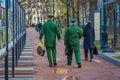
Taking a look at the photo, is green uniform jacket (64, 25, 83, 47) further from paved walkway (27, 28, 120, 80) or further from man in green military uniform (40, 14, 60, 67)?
paved walkway (27, 28, 120, 80)

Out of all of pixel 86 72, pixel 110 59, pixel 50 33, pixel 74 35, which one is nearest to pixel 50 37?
pixel 50 33

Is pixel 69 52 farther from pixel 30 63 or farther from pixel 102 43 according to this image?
pixel 102 43

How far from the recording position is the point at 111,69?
15.5 m

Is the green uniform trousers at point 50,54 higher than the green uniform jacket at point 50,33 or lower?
lower

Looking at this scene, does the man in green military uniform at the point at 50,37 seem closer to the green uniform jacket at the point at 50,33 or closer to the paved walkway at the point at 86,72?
the green uniform jacket at the point at 50,33

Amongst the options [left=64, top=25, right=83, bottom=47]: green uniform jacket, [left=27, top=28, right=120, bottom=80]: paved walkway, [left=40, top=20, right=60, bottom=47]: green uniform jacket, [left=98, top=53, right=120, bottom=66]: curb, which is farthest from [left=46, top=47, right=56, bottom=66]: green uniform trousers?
[left=98, top=53, right=120, bottom=66]: curb

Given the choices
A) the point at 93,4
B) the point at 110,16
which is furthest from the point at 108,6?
the point at 93,4

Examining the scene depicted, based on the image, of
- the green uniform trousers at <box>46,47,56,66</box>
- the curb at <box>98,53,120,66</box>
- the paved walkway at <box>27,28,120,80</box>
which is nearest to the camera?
the paved walkway at <box>27,28,120,80</box>

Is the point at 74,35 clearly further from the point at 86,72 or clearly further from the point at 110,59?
the point at 110,59

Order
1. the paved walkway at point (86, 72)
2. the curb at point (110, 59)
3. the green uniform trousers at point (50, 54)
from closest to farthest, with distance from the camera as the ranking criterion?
the paved walkway at point (86, 72) → the green uniform trousers at point (50, 54) → the curb at point (110, 59)

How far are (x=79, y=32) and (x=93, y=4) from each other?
2350cm

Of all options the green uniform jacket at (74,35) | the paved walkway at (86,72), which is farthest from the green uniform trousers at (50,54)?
the green uniform jacket at (74,35)

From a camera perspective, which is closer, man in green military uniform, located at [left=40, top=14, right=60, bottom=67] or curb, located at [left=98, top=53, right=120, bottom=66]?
man in green military uniform, located at [left=40, top=14, right=60, bottom=67]

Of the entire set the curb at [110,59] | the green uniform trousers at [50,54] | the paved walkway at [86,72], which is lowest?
the paved walkway at [86,72]
